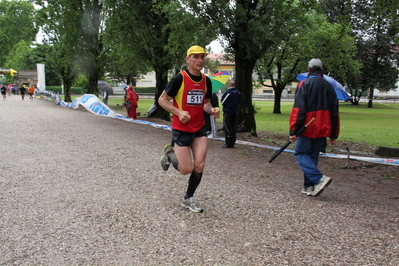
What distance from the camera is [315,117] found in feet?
17.9

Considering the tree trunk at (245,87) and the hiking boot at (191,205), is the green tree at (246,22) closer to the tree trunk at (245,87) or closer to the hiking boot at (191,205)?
the tree trunk at (245,87)

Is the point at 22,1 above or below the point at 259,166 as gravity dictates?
above

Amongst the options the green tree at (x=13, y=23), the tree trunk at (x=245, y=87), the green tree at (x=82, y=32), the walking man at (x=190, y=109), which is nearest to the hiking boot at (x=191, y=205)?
the walking man at (x=190, y=109)

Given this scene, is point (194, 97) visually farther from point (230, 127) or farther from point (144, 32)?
point (144, 32)

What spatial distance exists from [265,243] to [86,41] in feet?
85.2

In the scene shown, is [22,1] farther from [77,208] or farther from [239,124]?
[77,208]

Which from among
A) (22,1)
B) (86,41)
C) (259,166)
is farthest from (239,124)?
(22,1)

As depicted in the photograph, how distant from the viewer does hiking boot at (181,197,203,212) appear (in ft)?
15.3

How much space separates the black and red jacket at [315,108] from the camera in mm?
5449

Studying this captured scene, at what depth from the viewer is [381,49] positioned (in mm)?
46688

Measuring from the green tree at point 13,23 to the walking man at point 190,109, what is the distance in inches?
3338

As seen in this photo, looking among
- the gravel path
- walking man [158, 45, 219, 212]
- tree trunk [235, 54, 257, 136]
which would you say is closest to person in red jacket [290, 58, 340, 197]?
the gravel path

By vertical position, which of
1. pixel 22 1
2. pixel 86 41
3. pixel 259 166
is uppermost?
pixel 22 1

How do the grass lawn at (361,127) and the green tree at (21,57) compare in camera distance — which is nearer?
the grass lawn at (361,127)
